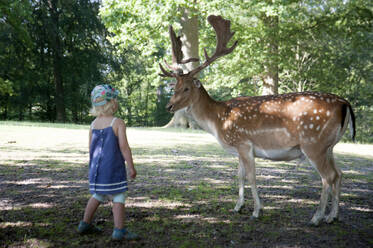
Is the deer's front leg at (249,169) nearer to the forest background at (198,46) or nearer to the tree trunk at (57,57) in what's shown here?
the forest background at (198,46)

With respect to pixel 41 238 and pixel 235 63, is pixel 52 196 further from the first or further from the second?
pixel 235 63

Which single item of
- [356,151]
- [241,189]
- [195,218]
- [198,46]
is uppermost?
[198,46]

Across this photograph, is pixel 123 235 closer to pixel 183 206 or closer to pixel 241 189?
pixel 183 206

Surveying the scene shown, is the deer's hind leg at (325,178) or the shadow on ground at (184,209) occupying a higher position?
the deer's hind leg at (325,178)

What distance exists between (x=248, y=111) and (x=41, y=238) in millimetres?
2954

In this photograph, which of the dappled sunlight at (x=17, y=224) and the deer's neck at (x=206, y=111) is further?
the deer's neck at (x=206, y=111)

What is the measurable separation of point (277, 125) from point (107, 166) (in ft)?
7.23

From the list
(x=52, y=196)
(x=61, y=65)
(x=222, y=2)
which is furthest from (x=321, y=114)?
(x=61, y=65)

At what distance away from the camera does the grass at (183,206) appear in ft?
11.4

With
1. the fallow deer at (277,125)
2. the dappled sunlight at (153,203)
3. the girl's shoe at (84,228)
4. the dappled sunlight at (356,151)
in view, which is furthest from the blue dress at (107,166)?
the dappled sunlight at (356,151)

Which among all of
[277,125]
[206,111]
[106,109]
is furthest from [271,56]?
[106,109]

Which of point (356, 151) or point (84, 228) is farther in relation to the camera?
point (356, 151)

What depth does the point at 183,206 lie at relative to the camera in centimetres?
463

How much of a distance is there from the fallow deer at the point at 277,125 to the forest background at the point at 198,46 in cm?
363
